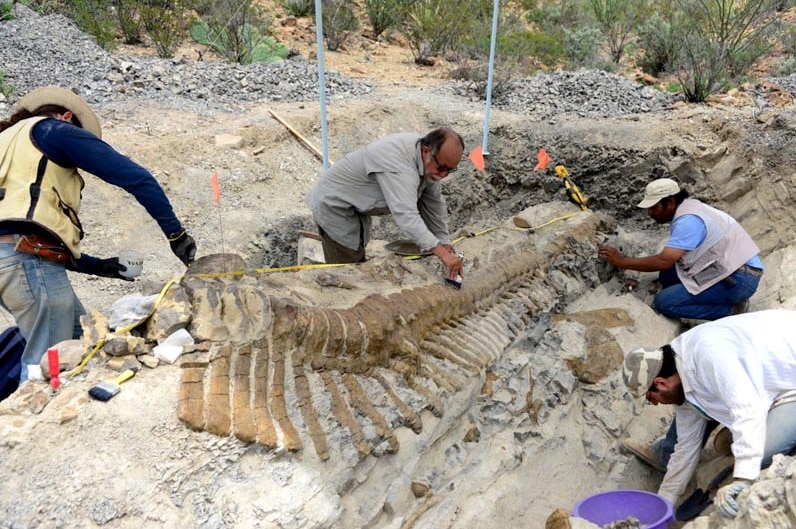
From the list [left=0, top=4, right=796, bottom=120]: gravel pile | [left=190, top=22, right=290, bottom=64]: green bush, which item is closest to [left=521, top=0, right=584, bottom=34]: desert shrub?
[left=0, top=4, right=796, bottom=120]: gravel pile

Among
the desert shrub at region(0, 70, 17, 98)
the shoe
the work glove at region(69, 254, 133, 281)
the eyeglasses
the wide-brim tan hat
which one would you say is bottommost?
the shoe

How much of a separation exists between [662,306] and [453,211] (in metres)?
2.76

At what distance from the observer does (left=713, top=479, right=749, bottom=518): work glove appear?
7.73ft

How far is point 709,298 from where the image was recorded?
4867mm

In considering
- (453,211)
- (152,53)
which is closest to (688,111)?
(453,211)

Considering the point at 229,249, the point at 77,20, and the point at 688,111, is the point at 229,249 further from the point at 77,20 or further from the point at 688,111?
the point at 77,20

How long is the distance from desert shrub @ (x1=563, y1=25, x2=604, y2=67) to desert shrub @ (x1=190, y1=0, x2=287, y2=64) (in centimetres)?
639

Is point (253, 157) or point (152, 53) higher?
point (152, 53)

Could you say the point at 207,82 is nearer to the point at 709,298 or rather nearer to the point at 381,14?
the point at 381,14

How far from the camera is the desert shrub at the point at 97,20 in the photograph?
9.59 m

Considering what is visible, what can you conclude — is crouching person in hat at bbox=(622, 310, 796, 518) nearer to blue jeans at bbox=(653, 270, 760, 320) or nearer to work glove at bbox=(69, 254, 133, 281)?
blue jeans at bbox=(653, 270, 760, 320)

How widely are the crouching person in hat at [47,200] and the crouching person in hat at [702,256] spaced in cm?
366

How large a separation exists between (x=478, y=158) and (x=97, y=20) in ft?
25.0

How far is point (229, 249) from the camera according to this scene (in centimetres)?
588
